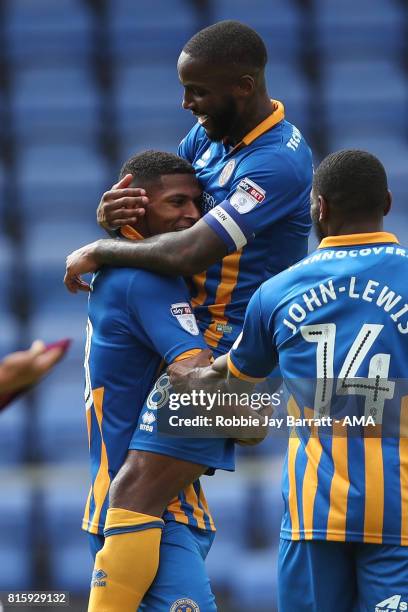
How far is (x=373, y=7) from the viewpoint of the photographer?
883 centimetres

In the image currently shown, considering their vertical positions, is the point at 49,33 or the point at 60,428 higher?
the point at 49,33

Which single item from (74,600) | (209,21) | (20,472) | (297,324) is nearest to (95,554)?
(297,324)

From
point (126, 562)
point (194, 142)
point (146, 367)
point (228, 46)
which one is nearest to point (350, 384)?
point (146, 367)

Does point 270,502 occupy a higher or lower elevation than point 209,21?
lower

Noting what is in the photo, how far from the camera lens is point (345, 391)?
3207 millimetres

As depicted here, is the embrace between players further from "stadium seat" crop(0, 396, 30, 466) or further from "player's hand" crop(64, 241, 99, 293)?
"stadium seat" crop(0, 396, 30, 466)

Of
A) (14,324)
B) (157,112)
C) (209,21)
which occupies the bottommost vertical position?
(14,324)

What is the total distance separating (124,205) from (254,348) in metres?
0.70

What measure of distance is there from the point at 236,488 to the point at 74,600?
1037 mm

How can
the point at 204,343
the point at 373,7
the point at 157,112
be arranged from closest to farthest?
the point at 204,343, the point at 157,112, the point at 373,7

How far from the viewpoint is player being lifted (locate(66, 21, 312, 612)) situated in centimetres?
360

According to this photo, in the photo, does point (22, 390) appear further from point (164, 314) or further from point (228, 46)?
point (228, 46)

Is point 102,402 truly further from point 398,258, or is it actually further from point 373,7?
point 373,7

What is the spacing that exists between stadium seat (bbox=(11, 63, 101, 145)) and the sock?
486 centimetres
